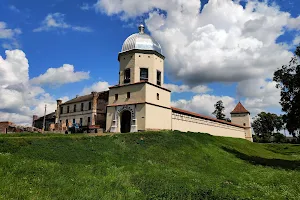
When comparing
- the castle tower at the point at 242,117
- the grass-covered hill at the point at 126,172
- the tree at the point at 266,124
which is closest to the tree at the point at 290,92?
the grass-covered hill at the point at 126,172

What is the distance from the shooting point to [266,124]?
292 feet

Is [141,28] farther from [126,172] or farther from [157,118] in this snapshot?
A: [126,172]

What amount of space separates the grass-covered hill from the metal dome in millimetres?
12045

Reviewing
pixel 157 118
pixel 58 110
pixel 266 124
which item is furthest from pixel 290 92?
pixel 266 124

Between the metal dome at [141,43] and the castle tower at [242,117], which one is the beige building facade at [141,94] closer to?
the metal dome at [141,43]

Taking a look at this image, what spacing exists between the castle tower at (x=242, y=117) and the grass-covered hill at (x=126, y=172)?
3780 centimetres

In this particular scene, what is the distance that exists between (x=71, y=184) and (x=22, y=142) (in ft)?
24.4

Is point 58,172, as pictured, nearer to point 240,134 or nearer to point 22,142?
point 22,142

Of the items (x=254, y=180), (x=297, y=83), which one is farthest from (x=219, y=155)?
(x=297, y=83)

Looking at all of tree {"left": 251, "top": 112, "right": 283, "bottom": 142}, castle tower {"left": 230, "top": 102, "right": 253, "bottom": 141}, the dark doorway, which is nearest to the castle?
the dark doorway

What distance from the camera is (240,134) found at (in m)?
52.6

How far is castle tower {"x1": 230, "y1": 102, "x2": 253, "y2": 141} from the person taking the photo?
→ 58.4 metres

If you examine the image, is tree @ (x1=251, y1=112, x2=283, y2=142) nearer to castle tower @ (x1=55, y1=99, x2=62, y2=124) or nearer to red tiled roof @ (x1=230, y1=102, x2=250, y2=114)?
red tiled roof @ (x1=230, y1=102, x2=250, y2=114)

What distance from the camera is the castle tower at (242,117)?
192ft
